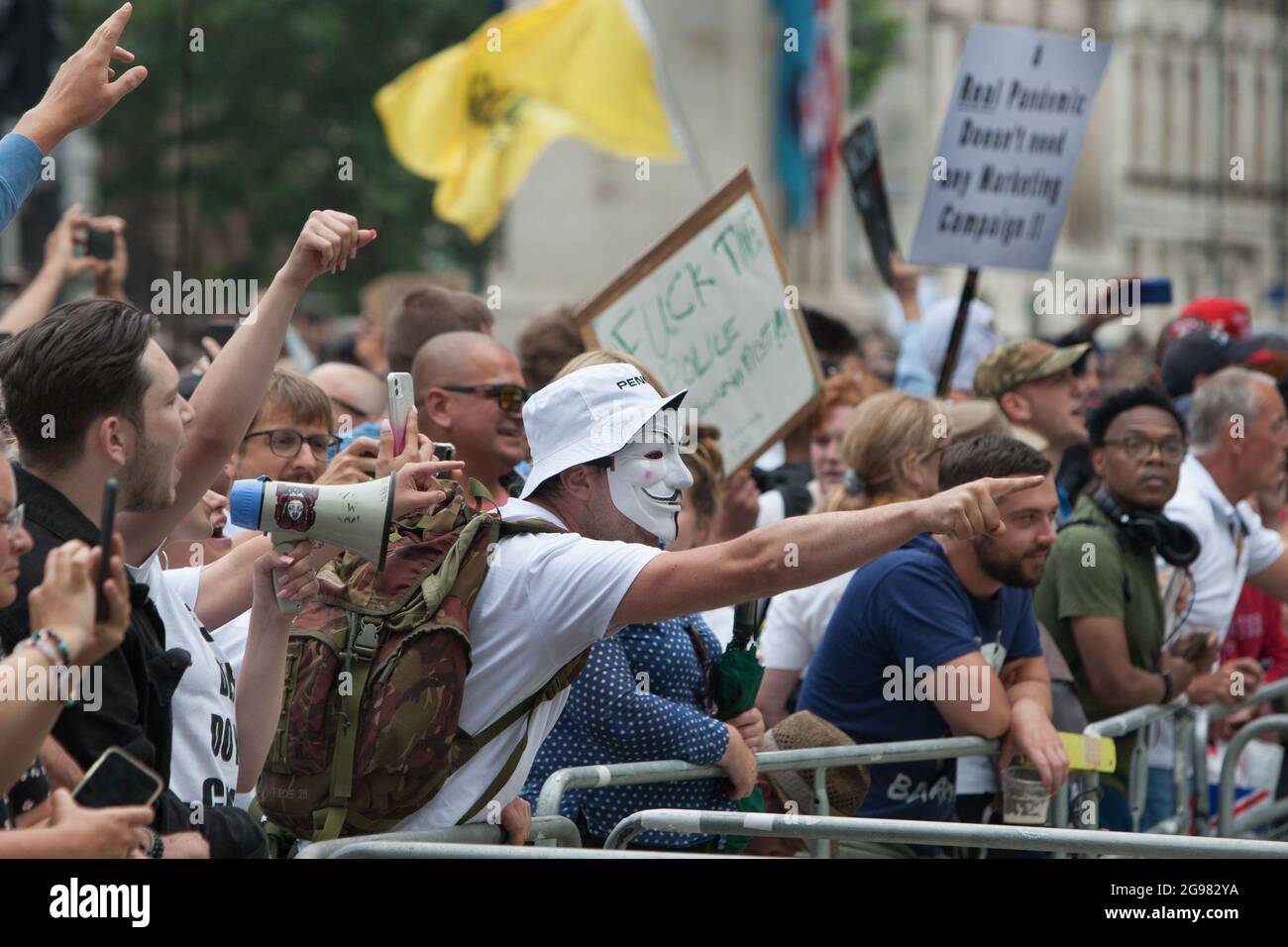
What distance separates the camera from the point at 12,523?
9.61 ft

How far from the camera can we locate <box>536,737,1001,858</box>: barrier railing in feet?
13.9

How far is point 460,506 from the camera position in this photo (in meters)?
3.94

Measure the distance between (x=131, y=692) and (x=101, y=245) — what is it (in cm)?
402

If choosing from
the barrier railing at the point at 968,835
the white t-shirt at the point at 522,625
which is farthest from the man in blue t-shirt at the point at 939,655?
the white t-shirt at the point at 522,625

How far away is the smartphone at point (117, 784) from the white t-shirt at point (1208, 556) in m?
4.16

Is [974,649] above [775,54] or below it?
below

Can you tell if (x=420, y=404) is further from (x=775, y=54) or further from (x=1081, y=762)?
(x=775, y=54)

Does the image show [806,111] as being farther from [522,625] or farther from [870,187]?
[522,625]

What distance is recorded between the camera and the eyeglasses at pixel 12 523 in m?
2.91

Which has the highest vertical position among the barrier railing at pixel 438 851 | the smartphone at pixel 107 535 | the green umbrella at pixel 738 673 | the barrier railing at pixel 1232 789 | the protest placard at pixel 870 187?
the protest placard at pixel 870 187

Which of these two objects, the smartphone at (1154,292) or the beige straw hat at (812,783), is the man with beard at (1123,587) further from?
the smartphone at (1154,292)

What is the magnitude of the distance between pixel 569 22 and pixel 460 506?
1081cm
